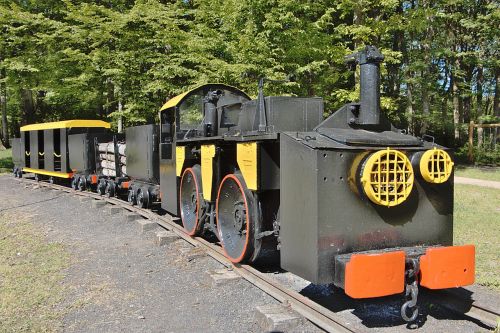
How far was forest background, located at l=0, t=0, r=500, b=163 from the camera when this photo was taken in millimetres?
13672

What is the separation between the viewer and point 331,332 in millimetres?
3766

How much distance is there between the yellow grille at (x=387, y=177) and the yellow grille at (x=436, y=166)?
0.49 ft

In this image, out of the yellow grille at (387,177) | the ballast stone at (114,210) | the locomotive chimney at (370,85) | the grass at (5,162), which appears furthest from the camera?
the grass at (5,162)

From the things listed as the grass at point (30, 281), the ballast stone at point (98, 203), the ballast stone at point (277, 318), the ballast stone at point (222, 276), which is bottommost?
the grass at point (30, 281)

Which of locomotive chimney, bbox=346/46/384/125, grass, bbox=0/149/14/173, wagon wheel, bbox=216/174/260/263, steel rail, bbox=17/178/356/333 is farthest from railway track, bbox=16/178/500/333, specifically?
grass, bbox=0/149/14/173

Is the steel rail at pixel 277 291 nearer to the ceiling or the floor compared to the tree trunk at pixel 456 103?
nearer to the floor

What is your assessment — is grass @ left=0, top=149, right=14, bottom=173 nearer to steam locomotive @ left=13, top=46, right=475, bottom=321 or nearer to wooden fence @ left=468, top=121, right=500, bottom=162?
steam locomotive @ left=13, top=46, right=475, bottom=321

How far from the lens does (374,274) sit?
379cm

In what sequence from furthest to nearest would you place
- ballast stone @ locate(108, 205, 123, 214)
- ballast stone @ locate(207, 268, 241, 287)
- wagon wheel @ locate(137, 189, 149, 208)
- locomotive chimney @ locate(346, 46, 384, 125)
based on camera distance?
ballast stone @ locate(108, 205, 123, 214) < wagon wheel @ locate(137, 189, 149, 208) < ballast stone @ locate(207, 268, 241, 287) < locomotive chimney @ locate(346, 46, 384, 125)

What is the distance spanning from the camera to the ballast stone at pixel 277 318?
13.2ft

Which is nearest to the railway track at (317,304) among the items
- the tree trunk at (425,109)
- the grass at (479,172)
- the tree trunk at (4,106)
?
the grass at (479,172)

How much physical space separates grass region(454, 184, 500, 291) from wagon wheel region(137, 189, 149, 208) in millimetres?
6424

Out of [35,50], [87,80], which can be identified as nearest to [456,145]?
[87,80]

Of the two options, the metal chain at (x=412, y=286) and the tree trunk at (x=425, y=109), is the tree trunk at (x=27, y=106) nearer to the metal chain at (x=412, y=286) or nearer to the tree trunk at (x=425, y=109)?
the tree trunk at (x=425, y=109)
